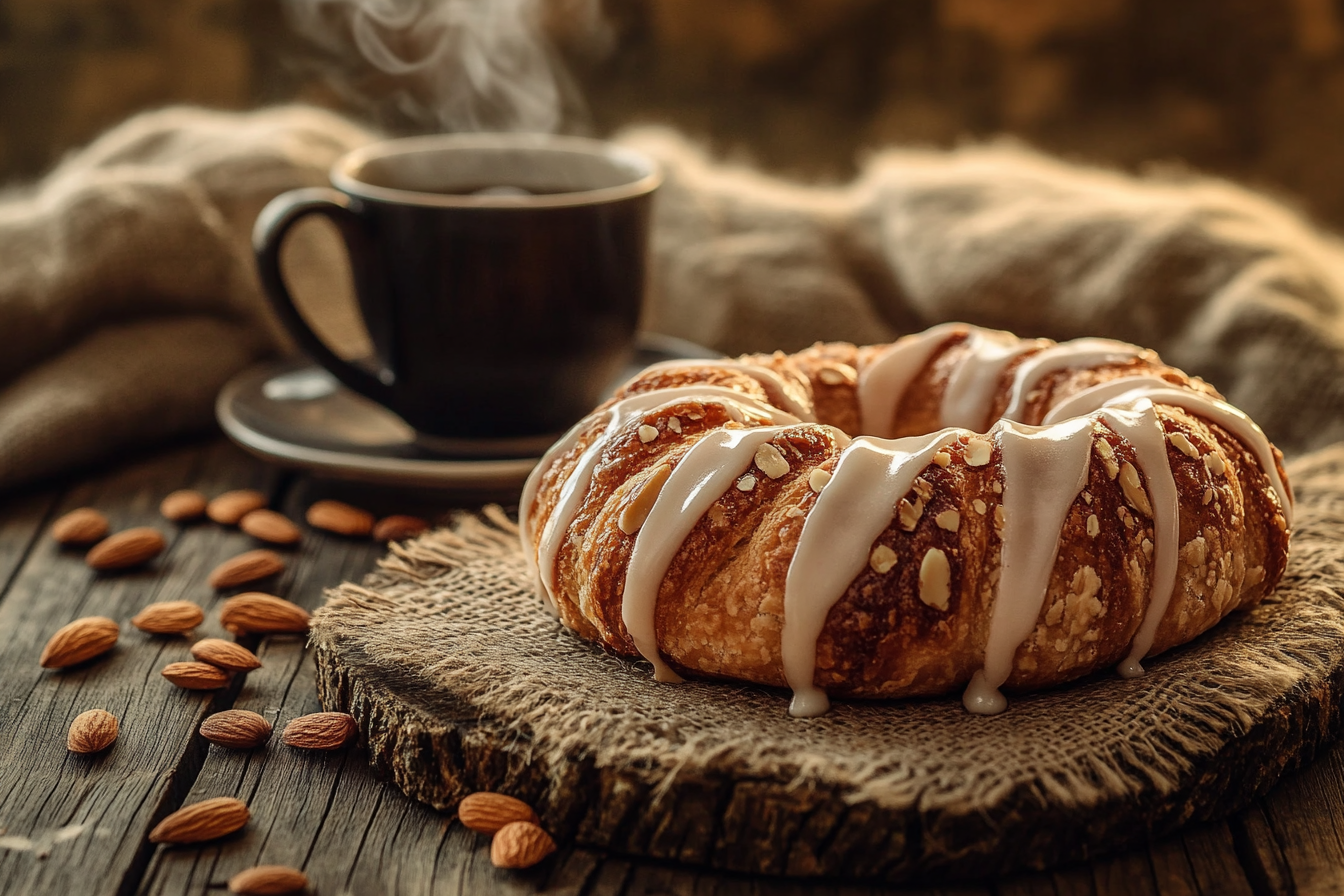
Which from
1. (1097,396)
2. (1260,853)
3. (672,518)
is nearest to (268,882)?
(672,518)

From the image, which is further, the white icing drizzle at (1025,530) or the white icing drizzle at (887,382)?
the white icing drizzle at (887,382)

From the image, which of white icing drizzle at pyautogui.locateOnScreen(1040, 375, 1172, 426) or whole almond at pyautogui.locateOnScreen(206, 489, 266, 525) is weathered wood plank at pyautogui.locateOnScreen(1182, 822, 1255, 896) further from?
whole almond at pyautogui.locateOnScreen(206, 489, 266, 525)

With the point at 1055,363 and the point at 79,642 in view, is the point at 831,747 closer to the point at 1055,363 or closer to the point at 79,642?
the point at 1055,363

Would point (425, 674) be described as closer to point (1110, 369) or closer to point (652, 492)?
point (652, 492)

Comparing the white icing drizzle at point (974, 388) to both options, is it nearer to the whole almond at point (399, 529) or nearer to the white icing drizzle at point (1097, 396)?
the white icing drizzle at point (1097, 396)

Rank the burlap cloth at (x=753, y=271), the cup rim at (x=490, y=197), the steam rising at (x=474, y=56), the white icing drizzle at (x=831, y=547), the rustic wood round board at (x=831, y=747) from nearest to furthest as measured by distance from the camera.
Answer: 1. the rustic wood round board at (x=831, y=747)
2. the white icing drizzle at (x=831, y=547)
3. the cup rim at (x=490, y=197)
4. the burlap cloth at (x=753, y=271)
5. the steam rising at (x=474, y=56)

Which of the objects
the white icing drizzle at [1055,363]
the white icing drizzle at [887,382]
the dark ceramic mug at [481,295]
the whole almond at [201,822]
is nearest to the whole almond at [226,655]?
the whole almond at [201,822]

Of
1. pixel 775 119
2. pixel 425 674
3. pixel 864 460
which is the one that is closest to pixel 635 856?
pixel 425 674
